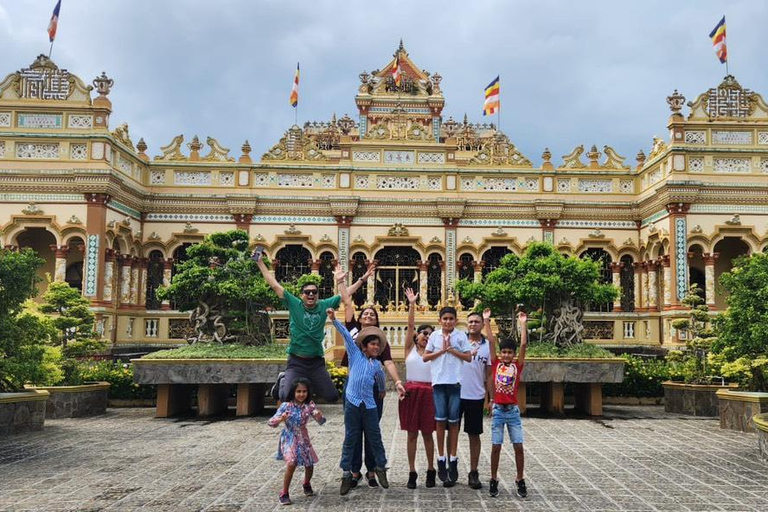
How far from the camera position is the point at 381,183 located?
73.7ft

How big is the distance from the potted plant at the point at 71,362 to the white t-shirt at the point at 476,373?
25.5 feet

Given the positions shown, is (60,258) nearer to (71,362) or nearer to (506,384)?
(71,362)

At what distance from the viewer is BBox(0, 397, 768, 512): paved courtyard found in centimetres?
627

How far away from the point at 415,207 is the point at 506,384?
15908 millimetres

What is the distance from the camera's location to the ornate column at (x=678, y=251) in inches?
778

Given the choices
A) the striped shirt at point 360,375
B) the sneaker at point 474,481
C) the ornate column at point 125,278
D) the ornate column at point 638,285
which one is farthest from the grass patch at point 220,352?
the ornate column at point 638,285

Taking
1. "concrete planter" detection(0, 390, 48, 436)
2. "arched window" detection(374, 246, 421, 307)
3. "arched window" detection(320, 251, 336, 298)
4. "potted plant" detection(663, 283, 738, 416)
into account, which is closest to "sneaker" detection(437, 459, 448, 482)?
"concrete planter" detection(0, 390, 48, 436)

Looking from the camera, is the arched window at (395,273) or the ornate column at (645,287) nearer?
the ornate column at (645,287)

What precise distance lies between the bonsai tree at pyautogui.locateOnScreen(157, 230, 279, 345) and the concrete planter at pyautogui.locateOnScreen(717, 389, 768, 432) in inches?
335

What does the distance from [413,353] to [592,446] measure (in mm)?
3850

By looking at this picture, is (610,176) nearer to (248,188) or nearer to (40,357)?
(248,188)

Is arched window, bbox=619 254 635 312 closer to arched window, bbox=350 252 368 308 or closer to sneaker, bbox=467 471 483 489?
arched window, bbox=350 252 368 308

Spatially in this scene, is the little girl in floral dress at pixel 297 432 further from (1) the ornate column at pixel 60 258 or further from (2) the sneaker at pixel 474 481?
(1) the ornate column at pixel 60 258

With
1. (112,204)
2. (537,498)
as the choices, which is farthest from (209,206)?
(537,498)
